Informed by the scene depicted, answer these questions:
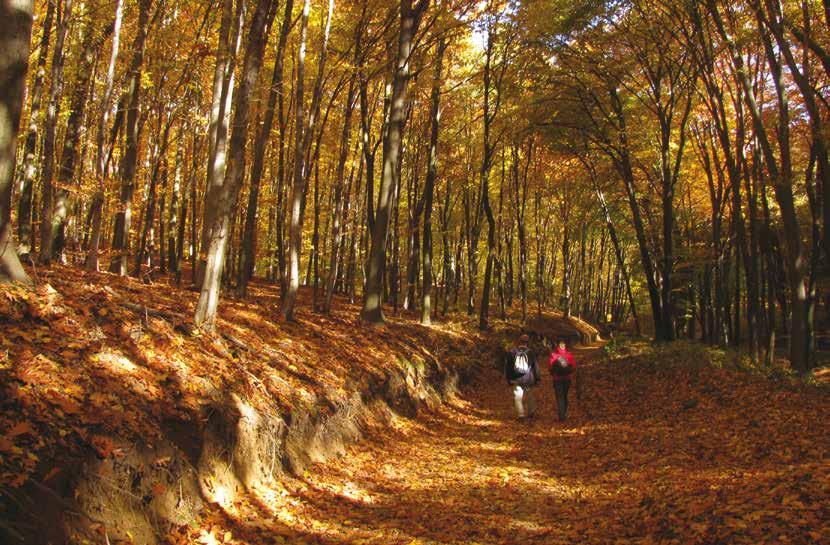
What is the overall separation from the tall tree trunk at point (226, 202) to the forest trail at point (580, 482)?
2.88m

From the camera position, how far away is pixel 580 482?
6906 millimetres

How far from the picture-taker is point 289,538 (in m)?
5.02

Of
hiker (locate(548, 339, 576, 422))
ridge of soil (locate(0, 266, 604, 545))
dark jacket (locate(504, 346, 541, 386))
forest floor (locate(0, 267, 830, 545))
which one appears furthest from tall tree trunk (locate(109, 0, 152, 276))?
hiker (locate(548, 339, 576, 422))

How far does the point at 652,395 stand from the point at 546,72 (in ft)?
39.6

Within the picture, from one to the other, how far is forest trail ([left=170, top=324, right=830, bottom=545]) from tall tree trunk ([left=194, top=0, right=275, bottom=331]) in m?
2.88

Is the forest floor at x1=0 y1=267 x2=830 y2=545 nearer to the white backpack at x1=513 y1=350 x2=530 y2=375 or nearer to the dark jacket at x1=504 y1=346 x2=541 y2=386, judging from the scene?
the dark jacket at x1=504 y1=346 x2=541 y2=386

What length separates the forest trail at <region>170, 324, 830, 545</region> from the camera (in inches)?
188

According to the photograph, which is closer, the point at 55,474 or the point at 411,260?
the point at 55,474

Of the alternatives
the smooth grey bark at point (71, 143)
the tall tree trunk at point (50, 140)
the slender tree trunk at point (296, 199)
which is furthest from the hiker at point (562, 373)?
the smooth grey bark at point (71, 143)

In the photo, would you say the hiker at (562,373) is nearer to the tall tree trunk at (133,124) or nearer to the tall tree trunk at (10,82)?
the tall tree trunk at (10,82)

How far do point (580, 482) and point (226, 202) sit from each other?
6661 millimetres

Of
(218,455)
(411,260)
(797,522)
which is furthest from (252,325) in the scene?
(411,260)

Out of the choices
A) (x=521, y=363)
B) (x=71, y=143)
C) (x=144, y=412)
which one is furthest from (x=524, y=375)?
(x=71, y=143)

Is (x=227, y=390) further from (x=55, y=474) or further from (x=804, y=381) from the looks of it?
(x=804, y=381)
